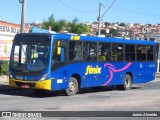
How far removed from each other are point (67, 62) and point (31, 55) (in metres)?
1.66

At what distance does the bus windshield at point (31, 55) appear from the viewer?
2009cm

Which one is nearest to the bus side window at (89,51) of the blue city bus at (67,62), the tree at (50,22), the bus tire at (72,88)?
the blue city bus at (67,62)

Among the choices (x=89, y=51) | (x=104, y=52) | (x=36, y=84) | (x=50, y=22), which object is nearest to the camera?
(x=36, y=84)

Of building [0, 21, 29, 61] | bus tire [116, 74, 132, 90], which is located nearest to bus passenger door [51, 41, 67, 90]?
bus tire [116, 74, 132, 90]

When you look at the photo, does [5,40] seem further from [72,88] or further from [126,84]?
[72,88]

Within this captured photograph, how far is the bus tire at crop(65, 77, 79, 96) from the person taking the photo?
69.9 feet

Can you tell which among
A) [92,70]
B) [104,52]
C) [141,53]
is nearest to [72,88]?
[92,70]

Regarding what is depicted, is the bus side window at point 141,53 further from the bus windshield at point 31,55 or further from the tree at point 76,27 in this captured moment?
the tree at point 76,27

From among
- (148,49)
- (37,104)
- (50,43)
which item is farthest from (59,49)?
(148,49)

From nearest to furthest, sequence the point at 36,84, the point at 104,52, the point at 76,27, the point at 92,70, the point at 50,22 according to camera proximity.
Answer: the point at 36,84 → the point at 92,70 → the point at 104,52 → the point at 50,22 → the point at 76,27

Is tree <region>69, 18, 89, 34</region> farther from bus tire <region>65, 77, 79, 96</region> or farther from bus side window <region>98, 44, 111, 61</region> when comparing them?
bus tire <region>65, 77, 79, 96</region>

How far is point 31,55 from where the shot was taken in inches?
801

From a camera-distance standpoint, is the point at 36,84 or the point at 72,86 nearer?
the point at 36,84

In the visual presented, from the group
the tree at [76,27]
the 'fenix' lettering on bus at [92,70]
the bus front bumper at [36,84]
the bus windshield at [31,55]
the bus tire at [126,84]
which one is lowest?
the bus tire at [126,84]
